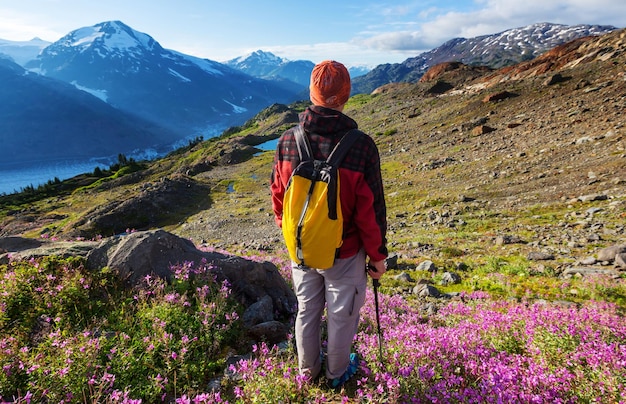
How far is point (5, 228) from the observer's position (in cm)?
6912

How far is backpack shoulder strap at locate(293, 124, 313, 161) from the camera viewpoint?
3.87m

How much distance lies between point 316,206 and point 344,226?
0.52 meters

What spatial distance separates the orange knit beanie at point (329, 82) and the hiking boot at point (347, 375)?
11.1 feet

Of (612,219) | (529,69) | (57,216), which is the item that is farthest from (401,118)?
(57,216)

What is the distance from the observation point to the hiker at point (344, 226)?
3787 millimetres

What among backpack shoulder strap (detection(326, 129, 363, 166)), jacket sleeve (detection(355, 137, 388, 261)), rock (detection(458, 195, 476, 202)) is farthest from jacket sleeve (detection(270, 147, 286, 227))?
rock (detection(458, 195, 476, 202))

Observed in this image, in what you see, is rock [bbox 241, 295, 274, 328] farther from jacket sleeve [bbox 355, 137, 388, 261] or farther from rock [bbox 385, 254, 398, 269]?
rock [bbox 385, 254, 398, 269]

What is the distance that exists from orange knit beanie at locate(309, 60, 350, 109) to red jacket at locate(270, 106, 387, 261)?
0.11 metres

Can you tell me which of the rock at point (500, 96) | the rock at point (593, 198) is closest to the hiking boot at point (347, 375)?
the rock at point (593, 198)

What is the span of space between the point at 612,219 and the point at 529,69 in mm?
54926

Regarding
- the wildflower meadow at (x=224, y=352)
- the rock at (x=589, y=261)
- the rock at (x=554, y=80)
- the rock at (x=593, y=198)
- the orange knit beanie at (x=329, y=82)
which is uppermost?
the rock at (x=554, y=80)

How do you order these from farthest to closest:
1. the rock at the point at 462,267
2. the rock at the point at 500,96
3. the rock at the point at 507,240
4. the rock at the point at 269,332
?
1. the rock at the point at 500,96
2. the rock at the point at 507,240
3. the rock at the point at 462,267
4. the rock at the point at 269,332

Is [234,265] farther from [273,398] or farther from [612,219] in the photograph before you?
[612,219]

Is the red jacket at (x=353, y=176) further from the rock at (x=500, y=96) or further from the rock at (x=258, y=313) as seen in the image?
the rock at (x=500, y=96)
